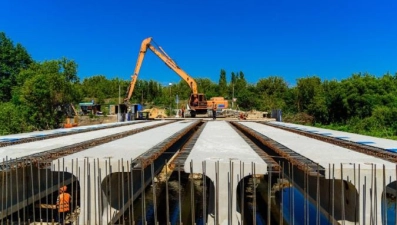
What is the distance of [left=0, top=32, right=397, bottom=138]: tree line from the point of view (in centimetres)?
3225

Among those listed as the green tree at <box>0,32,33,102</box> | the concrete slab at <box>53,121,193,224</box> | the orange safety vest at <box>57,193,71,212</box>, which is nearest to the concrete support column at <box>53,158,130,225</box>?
the concrete slab at <box>53,121,193,224</box>

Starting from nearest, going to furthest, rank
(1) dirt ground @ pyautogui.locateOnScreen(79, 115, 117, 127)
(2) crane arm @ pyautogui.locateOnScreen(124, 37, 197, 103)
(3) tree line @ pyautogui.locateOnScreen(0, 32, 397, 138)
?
(3) tree line @ pyautogui.locateOnScreen(0, 32, 397, 138)
(2) crane arm @ pyautogui.locateOnScreen(124, 37, 197, 103)
(1) dirt ground @ pyautogui.locateOnScreen(79, 115, 117, 127)

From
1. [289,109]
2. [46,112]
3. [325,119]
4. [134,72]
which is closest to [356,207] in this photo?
[134,72]

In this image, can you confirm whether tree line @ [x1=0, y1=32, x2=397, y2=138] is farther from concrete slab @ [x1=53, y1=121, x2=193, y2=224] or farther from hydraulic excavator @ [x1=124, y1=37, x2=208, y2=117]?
concrete slab @ [x1=53, y1=121, x2=193, y2=224]

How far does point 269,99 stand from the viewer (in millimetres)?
56562

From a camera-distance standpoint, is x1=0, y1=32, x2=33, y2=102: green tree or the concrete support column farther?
x1=0, y1=32, x2=33, y2=102: green tree

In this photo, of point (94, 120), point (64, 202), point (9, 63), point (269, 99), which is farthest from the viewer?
point (269, 99)

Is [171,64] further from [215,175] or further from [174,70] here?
[215,175]

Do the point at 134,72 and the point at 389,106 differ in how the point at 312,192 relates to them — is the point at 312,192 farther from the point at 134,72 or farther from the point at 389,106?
the point at 389,106

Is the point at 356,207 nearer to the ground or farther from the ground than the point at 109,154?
nearer to the ground

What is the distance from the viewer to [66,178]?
485 inches

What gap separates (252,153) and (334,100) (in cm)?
3481

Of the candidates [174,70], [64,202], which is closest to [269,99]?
[174,70]

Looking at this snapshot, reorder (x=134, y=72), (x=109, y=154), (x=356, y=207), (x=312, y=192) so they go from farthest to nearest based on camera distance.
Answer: (x=134, y=72), (x=312, y=192), (x=109, y=154), (x=356, y=207)
